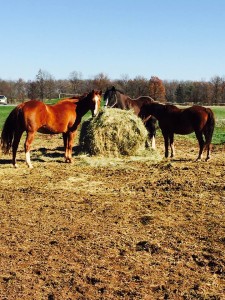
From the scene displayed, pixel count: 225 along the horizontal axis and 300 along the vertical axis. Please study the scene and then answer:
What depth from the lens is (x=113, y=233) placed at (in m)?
4.46

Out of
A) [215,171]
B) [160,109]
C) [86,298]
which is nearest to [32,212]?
[86,298]

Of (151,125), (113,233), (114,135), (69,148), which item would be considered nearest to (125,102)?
(151,125)

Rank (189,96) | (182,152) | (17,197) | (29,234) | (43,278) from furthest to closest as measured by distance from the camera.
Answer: (189,96), (182,152), (17,197), (29,234), (43,278)

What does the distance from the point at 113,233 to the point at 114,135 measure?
5.24 metres

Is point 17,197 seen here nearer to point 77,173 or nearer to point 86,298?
point 77,173

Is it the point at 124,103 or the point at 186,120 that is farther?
the point at 124,103

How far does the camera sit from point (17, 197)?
236 inches

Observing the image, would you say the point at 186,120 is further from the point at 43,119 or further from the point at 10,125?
the point at 10,125

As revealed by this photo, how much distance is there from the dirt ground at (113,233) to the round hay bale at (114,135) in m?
1.52

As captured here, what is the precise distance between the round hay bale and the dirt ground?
1.52m

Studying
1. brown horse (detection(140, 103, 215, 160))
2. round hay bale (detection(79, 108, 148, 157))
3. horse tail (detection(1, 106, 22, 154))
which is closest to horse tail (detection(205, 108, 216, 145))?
brown horse (detection(140, 103, 215, 160))

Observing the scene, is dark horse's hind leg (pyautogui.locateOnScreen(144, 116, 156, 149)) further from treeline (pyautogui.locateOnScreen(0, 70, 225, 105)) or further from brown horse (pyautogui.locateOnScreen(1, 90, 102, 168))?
treeline (pyautogui.locateOnScreen(0, 70, 225, 105))

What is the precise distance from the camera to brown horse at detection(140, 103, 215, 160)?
8.73 meters

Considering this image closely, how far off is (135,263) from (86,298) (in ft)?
2.54
